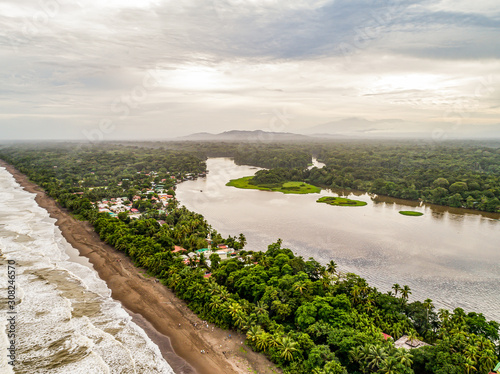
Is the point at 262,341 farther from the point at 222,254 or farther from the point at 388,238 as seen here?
the point at 388,238

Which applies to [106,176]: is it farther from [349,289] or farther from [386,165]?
[386,165]

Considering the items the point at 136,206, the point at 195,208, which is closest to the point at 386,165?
the point at 195,208

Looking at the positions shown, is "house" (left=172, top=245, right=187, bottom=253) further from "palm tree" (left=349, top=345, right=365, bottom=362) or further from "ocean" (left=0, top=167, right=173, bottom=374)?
"palm tree" (left=349, top=345, right=365, bottom=362)

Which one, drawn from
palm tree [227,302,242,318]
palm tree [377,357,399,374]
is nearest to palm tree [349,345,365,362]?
palm tree [377,357,399,374]

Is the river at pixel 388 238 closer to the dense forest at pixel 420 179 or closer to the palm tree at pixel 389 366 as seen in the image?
the dense forest at pixel 420 179

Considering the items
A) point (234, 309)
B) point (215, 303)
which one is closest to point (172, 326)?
point (215, 303)
